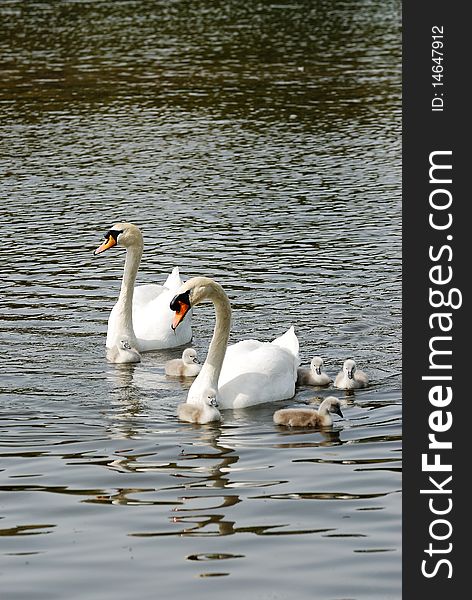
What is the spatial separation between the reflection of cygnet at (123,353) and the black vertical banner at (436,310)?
3.37m

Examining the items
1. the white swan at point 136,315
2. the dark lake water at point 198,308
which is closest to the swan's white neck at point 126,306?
the white swan at point 136,315

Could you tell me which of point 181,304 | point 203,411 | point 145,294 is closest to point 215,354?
point 181,304

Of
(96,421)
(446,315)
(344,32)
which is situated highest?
(344,32)

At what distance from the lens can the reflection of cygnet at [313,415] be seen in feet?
42.6

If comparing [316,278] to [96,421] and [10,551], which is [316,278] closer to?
[96,421]

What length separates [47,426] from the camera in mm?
13180

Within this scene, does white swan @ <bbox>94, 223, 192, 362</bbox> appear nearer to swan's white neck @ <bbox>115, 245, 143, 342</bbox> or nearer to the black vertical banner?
swan's white neck @ <bbox>115, 245, 143, 342</bbox>

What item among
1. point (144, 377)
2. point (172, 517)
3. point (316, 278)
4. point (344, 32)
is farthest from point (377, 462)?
point (344, 32)

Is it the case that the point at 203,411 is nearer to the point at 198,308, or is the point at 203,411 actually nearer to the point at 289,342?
the point at 289,342

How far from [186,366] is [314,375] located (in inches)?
57.3

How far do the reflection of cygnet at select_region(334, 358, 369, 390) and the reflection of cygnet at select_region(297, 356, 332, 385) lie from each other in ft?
0.64

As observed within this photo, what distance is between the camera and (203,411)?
13414mm

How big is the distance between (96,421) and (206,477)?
2067 mm

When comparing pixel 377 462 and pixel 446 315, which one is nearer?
pixel 377 462
